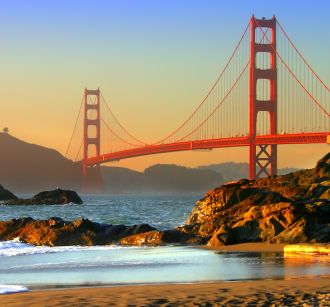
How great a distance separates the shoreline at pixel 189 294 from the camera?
8383 millimetres

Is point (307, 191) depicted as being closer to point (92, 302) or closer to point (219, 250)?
point (219, 250)

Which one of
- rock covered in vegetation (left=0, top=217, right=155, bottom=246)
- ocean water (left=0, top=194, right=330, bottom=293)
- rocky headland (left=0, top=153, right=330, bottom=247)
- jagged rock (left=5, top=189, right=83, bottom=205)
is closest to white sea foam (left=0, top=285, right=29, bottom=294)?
ocean water (left=0, top=194, right=330, bottom=293)

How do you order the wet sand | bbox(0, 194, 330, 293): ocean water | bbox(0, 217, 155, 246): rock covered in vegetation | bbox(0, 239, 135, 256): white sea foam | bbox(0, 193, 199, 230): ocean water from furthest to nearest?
bbox(0, 193, 199, 230): ocean water
bbox(0, 217, 155, 246): rock covered in vegetation
bbox(0, 239, 135, 256): white sea foam
bbox(0, 194, 330, 293): ocean water
the wet sand

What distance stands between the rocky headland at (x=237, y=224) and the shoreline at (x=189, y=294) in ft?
23.5

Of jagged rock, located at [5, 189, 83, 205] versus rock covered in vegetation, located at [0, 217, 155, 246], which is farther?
jagged rock, located at [5, 189, 83, 205]

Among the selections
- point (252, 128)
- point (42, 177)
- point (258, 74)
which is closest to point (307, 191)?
point (252, 128)

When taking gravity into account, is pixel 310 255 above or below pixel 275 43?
below

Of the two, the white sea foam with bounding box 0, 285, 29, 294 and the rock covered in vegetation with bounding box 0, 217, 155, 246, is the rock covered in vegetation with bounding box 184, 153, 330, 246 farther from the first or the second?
the white sea foam with bounding box 0, 285, 29, 294

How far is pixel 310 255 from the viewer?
14.4 m

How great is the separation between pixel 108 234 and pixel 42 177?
16225 cm

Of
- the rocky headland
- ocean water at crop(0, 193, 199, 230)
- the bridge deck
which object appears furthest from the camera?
the bridge deck

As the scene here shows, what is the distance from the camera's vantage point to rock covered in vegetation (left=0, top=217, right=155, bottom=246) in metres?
20.9

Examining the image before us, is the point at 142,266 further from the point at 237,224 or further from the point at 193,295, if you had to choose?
the point at 237,224

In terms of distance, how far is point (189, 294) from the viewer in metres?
9.04
